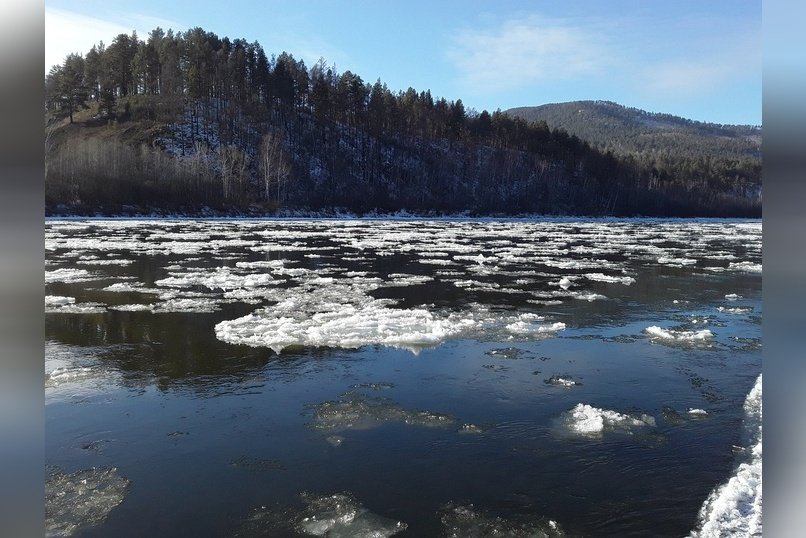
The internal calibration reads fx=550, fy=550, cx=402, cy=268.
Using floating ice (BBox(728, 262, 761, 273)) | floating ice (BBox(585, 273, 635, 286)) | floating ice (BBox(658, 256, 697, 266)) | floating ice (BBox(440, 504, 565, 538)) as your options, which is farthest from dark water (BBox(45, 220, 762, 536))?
floating ice (BBox(658, 256, 697, 266))

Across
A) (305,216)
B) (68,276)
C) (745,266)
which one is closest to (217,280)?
(68,276)

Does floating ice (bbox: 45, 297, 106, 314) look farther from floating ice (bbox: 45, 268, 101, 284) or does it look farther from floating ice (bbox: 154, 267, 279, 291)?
floating ice (bbox: 45, 268, 101, 284)

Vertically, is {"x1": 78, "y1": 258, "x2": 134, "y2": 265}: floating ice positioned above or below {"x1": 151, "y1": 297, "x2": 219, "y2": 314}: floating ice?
above

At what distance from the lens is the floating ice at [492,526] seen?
4395 mm

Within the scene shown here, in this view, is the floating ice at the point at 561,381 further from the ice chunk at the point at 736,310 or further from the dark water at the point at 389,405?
the ice chunk at the point at 736,310

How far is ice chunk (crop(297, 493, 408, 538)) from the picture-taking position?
14.3ft

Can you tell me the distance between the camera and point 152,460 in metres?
5.49

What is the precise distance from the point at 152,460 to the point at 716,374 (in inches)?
312

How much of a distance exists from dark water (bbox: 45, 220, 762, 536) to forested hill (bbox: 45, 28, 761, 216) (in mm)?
43951

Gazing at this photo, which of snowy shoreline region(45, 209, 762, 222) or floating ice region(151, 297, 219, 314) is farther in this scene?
snowy shoreline region(45, 209, 762, 222)

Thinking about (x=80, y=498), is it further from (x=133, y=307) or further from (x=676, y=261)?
(x=676, y=261)

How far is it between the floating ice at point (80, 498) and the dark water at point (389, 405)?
0.08 feet

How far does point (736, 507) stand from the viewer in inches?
185
